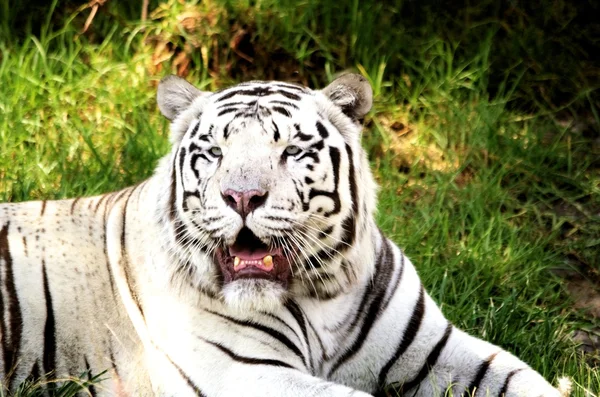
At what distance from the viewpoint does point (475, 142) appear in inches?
210

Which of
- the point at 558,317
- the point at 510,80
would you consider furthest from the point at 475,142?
the point at 558,317

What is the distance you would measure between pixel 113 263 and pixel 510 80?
3066 mm

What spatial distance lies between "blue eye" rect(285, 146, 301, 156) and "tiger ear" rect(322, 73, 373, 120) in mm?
302

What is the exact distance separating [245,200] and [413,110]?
109 inches

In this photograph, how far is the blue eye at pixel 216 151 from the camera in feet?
10.5

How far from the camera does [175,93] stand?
137 inches

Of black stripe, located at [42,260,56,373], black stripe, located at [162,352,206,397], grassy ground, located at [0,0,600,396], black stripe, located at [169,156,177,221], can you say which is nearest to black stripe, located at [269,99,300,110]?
black stripe, located at [169,156,177,221]

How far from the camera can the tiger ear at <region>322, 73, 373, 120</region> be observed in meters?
3.40

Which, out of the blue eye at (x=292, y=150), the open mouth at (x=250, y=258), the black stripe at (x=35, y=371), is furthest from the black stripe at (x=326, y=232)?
the black stripe at (x=35, y=371)

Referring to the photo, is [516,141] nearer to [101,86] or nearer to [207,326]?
[101,86]

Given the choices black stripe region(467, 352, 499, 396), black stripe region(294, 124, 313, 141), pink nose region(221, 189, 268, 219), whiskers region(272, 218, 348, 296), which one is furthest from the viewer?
black stripe region(467, 352, 499, 396)

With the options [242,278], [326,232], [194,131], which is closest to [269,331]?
[242,278]

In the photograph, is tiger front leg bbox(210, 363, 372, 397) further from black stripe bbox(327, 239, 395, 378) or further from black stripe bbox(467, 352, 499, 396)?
black stripe bbox(467, 352, 499, 396)

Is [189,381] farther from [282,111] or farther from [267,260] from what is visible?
[282,111]
